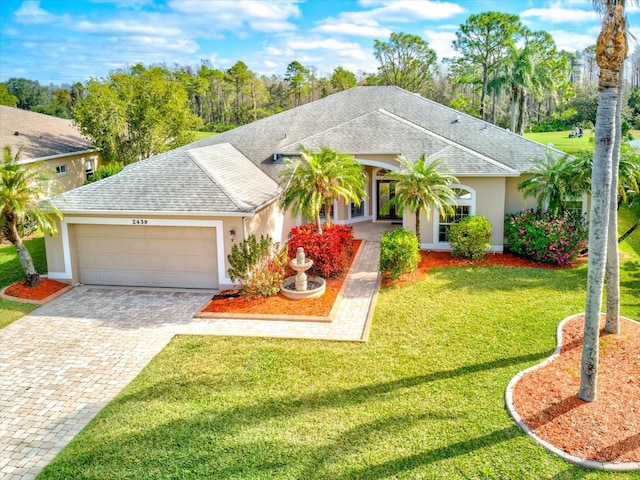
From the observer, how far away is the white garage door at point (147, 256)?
16250mm

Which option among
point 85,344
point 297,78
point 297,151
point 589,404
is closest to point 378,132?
point 297,151

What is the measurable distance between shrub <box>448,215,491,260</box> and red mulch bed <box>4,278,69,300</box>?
44.2 ft

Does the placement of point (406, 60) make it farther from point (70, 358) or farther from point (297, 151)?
point (70, 358)

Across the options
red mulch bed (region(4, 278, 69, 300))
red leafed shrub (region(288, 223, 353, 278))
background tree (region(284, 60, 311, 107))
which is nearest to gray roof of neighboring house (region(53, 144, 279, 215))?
red leafed shrub (region(288, 223, 353, 278))

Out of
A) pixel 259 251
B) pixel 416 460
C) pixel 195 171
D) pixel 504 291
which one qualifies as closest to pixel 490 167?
pixel 504 291

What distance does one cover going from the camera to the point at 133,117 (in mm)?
32312

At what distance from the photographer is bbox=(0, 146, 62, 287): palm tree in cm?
1545

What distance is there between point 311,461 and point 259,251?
26.6 ft

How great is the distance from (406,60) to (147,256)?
5669cm

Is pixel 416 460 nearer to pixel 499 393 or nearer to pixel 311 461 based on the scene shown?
pixel 311 461

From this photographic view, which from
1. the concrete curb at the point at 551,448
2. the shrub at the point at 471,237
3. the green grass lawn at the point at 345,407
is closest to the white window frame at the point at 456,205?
the shrub at the point at 471,237

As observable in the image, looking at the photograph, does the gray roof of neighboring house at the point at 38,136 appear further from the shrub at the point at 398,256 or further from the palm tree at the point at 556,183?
the palm tree at the point at 556,183

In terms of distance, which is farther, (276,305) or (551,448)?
(276,305)

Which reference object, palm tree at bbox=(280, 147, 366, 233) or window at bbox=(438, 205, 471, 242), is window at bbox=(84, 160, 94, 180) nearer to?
palm tree at bbox=(280, 147, 366, 233)
